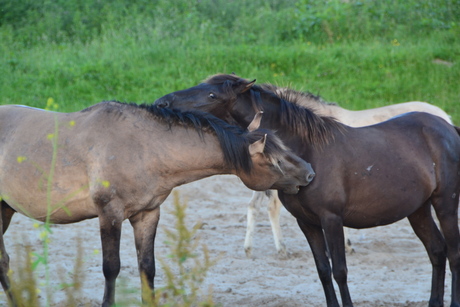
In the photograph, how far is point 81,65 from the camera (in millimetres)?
12961

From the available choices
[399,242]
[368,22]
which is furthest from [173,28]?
[399,242]

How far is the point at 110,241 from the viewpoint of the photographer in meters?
4.37

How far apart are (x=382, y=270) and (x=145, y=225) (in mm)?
2982

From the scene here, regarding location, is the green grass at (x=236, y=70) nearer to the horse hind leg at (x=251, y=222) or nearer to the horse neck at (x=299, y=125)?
the horse hind leg at (x=251, y=222)

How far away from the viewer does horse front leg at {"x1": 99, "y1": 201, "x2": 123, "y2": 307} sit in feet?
14.1

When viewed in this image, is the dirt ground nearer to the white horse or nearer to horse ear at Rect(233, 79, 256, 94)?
the white horse

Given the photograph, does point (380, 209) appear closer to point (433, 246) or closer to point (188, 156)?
point (433, 246)

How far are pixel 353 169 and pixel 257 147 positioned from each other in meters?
0.83

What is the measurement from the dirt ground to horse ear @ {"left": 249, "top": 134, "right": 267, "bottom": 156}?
1.38 meters

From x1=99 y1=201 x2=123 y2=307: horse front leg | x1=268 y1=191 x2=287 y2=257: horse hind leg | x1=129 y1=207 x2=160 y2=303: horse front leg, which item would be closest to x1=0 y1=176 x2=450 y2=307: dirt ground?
x1=268 y1=191 x2=287 y2=257: horse hind leg

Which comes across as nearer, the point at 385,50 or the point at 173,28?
the point at 385,50

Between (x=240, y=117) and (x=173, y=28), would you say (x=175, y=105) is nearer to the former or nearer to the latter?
(x=240, y=117)

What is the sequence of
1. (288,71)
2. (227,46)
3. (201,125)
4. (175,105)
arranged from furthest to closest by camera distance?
(227,46)
(288,71)
(175,105)
(201,125)

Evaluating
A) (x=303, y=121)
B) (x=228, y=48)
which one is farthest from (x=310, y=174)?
(x=228, y=48)
